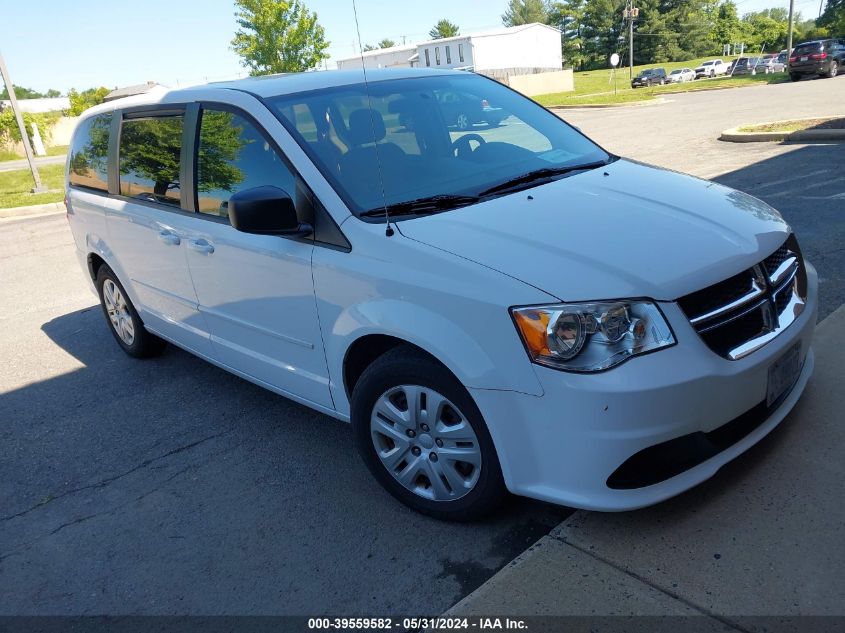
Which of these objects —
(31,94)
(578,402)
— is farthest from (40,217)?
(31,94)

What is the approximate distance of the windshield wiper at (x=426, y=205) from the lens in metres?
3.15

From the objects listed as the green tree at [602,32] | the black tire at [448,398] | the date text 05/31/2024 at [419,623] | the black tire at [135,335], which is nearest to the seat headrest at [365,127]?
the black tire at [448,398]

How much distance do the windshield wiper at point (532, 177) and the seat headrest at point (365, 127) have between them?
639 mm

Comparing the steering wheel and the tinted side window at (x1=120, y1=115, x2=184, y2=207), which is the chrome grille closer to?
the steering wheel

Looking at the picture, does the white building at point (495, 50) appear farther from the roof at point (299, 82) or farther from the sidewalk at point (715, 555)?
the sidewalk at point (715, 555)

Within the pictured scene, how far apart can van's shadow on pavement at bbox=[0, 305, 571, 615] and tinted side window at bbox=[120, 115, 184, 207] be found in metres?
1.32

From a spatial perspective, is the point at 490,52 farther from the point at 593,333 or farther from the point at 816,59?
the point at 593,333

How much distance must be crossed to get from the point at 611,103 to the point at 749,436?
3001cm

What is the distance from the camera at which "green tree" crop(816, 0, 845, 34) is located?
62.3 metres

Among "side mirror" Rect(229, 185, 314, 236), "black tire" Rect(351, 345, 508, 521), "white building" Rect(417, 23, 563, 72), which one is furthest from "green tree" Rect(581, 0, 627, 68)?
"black tire" Rect(351, 345, 508, 521)

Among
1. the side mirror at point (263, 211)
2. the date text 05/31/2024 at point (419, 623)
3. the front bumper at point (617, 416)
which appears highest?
the side mirror at point (263, 211)

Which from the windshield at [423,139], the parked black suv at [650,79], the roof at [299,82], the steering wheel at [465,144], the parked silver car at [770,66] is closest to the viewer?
A: the windshield at [423,139]

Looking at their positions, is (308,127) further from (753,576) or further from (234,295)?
(753,576)

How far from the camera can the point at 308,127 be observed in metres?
3.50
